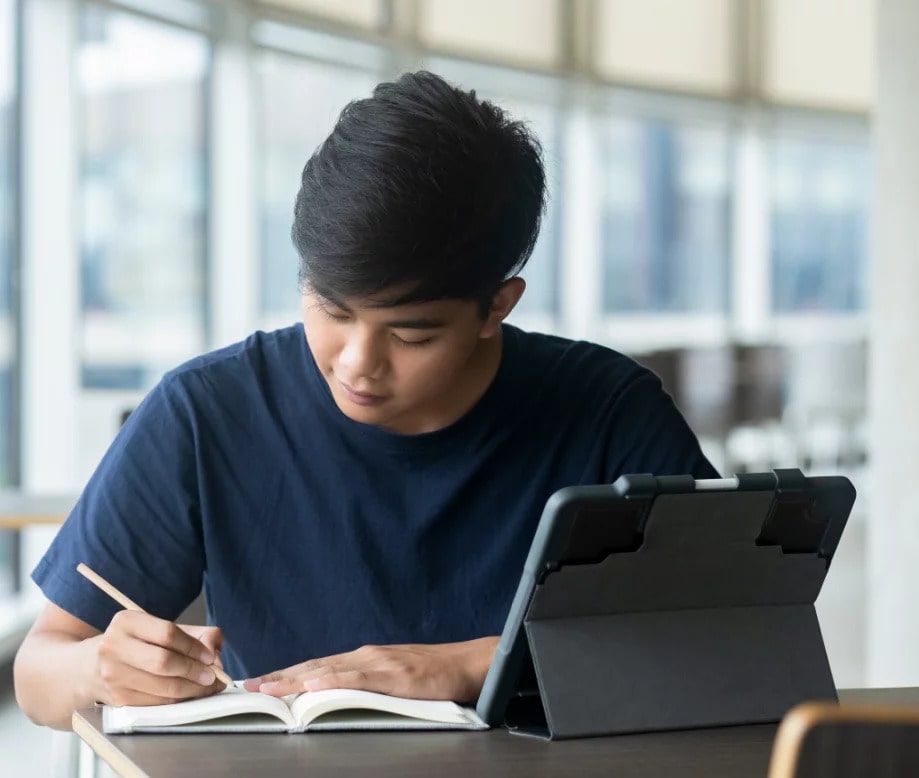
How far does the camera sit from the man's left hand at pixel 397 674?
120 cm

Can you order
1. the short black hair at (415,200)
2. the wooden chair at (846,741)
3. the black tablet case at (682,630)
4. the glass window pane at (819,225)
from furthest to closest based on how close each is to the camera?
1. the glass window pane at (819,225)
2. the short black hair at (415,200)
3. the black tablet case at (682,630)
4. the wooden chair at (846,741)

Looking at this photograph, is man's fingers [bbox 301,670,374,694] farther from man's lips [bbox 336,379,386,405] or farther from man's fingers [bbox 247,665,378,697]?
man's lips [bbox 336,379,386,405]

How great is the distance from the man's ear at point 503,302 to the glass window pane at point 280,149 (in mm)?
4594

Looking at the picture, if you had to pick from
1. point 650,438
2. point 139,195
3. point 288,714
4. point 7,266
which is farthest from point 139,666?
point 139,195

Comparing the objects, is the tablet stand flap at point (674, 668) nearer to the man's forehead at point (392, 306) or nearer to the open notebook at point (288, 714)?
the open notebook at point (288, 714)

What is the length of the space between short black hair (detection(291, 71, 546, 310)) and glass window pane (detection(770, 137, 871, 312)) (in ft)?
28.1

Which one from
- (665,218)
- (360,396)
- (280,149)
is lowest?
(360,396)

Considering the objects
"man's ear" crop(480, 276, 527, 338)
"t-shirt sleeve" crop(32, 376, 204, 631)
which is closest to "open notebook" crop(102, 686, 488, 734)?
"t-shirt sleeve" crop(32, 376, 204, 631)

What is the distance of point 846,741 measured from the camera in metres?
0.69

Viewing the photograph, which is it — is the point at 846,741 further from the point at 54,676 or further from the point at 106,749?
the point at 54,676

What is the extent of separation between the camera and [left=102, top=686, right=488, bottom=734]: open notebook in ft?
3.64

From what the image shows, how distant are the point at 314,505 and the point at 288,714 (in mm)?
385

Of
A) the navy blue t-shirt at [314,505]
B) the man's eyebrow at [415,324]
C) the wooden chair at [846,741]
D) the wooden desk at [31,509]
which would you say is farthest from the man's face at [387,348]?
the wooden desk at [31,509]

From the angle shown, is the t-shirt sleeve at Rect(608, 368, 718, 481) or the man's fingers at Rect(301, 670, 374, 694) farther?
the t-shirt sleeve at Rect(608, 368, 718, 481)
